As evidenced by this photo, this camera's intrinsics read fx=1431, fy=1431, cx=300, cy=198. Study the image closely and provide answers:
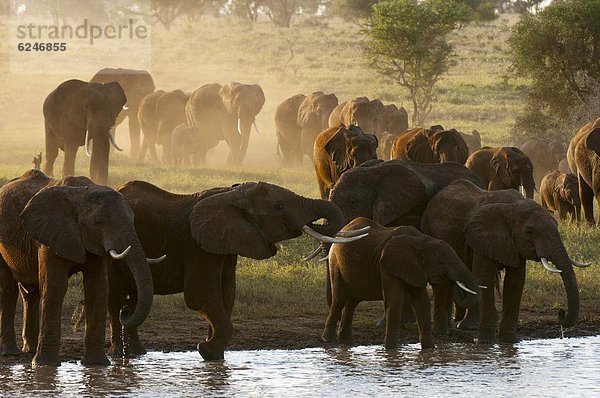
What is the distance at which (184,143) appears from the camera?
106ft

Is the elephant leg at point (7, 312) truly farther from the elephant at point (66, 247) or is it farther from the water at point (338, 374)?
the water at point (338, 374)

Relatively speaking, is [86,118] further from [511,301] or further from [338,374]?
[338,374]

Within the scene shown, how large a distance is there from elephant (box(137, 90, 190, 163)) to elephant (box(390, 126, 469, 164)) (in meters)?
15.6

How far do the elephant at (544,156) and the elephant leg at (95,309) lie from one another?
19880 mm

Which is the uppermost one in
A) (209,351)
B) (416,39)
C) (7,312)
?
(416,39)

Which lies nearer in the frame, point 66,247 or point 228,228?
point 66,247

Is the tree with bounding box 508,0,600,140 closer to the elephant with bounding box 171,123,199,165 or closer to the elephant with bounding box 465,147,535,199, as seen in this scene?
the elephant with bounding box 171,123,199,165

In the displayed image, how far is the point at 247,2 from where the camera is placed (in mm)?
77375

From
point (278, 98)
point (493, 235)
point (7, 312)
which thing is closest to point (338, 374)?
point (493, 235)

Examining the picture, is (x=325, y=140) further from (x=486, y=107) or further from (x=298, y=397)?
(x=486, y=107)

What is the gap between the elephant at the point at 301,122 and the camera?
A: 3319 cm

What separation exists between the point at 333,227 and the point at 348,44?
53.4 metres

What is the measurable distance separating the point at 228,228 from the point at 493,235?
260 centimetres

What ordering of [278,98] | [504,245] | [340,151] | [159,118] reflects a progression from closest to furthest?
[504,245]
[340,151]
[159,118]
[278,98]
